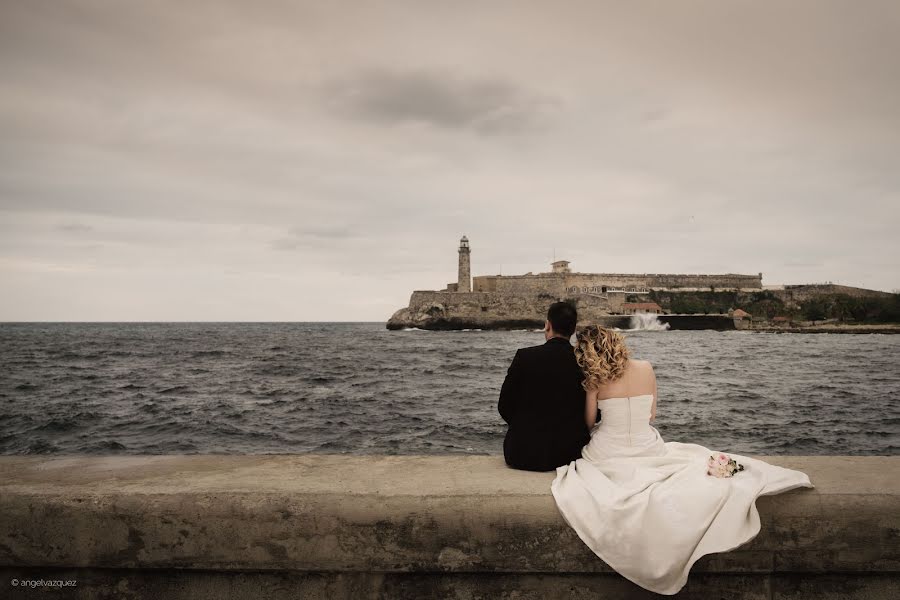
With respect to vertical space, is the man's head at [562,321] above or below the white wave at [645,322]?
above

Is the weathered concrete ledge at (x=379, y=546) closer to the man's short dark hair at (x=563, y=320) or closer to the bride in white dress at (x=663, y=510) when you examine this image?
the bride in white dress at (x=663, y=510)

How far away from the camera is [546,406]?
116 inches

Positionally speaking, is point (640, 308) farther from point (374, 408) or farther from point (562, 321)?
point (562, 321)

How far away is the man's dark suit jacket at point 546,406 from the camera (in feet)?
9.26

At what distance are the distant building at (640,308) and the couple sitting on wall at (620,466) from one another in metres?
84.1

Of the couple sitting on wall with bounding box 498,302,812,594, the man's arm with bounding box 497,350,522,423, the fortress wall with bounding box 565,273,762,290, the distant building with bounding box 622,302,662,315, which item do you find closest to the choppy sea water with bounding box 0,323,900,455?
the man's arm with bounding box 497,350,522,423

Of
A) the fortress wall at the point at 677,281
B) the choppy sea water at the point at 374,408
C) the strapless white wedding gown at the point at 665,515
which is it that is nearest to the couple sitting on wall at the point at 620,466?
the strapless white wedding gown at the point at 665,515

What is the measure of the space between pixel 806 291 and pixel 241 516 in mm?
105533

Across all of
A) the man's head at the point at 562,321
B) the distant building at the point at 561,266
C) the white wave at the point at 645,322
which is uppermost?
the distant building at the point at 561,266

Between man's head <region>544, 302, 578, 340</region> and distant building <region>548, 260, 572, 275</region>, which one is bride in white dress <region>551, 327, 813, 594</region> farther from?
distant building <region>548, 260, 572, 275</region>

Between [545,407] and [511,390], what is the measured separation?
186mm

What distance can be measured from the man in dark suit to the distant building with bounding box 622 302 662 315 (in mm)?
84136

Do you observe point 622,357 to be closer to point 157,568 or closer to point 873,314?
point 157,568

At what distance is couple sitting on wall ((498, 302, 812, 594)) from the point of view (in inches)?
87.3
